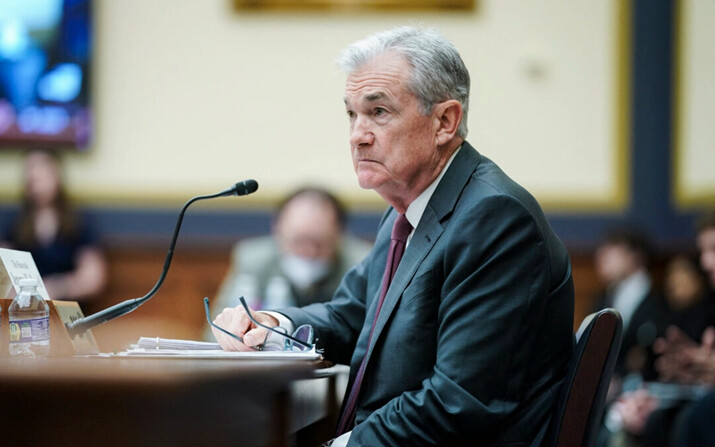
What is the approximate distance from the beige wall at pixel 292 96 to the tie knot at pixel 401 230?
4.10 meters

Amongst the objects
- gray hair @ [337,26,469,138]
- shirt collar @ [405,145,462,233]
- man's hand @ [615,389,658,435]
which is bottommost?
man's hand @ [615,389,658,435]

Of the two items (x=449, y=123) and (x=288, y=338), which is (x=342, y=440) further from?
(x=449, y=123)

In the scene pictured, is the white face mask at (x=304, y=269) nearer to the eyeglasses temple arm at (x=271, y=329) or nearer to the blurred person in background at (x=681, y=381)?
the blurred person in background at (x=681, y=381)

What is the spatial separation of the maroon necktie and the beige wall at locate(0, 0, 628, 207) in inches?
162

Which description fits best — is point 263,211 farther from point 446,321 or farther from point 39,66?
point 446,321

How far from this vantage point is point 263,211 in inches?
247

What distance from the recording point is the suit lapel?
1.97 m

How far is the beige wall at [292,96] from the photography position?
6309 mm

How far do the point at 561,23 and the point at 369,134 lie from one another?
4597mm

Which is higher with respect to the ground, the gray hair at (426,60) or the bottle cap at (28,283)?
the gray hair at (426,60)

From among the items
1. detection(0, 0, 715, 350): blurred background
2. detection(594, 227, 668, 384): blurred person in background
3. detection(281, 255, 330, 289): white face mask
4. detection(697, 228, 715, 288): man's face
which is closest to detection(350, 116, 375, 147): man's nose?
detection(281, 255, 330, 289): white face mask

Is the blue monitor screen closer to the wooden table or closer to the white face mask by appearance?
the white face mask

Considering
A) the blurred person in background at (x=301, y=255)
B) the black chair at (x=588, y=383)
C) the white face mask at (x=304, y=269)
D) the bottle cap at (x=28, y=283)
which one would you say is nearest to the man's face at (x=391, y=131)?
the black chair at (x=588, y=383)

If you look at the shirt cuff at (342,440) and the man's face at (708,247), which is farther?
the man's face at (708,247)
